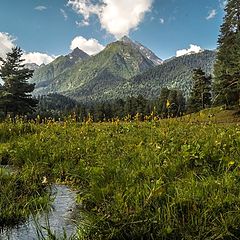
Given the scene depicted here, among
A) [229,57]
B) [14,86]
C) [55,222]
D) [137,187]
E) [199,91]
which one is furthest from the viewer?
[199,91]

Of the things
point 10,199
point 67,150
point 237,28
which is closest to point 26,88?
point 237,28

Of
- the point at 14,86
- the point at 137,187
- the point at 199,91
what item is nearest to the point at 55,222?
the point at 137,187

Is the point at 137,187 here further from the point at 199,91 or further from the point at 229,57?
the point at 199,91

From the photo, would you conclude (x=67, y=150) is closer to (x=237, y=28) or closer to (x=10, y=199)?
(x=10, y=199)

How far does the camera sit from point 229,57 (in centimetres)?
4256

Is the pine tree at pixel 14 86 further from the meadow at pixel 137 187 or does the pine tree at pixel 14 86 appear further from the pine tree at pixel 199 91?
the meadow at pixel 137 187

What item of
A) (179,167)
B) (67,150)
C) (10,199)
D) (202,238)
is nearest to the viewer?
(202,238)

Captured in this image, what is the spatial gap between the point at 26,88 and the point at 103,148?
4728cm

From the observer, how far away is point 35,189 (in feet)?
17.1

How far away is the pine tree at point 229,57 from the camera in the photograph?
40.7 m

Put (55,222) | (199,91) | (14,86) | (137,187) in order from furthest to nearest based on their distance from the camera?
(199,91)
(14,86)
(137,187)
(55,222)

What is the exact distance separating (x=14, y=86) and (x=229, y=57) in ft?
103

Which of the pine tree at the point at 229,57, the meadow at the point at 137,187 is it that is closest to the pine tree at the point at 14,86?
the pine tree at the point at 229,57

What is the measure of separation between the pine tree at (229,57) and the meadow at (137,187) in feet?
112
